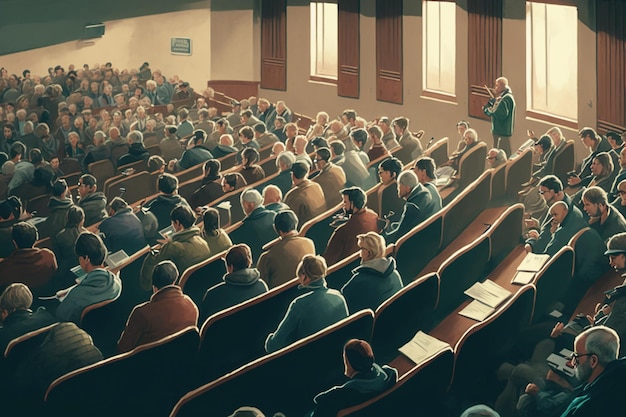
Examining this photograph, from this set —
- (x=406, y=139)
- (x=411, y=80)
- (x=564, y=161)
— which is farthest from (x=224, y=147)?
(x=564, y=161)

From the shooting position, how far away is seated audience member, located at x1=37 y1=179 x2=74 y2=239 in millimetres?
6020

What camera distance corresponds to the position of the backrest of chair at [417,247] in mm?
5176

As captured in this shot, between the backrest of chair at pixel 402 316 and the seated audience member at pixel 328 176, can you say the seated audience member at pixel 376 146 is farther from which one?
the backrest of chair at pixel 402 316

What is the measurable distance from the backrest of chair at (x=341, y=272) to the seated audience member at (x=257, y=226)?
0.77 meters

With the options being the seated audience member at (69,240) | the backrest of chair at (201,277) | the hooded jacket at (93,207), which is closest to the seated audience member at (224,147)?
the hooded jacket at (93,207)

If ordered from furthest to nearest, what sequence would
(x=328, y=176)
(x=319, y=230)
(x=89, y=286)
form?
(x=328, y=176) < (x=319, y=230) < (x=89, y=286)

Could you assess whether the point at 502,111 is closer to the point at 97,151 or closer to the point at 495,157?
the point at 495,157

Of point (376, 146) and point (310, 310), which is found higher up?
point (376, 146)

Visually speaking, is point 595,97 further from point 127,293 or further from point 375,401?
point 127,293

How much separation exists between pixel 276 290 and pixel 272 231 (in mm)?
1108

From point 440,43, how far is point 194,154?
2115 millimetres

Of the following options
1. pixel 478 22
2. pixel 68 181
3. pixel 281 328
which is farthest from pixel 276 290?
pixel 478 22

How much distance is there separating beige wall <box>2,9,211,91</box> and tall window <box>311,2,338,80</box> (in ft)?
2.79

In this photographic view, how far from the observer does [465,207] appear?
18.7 ft
